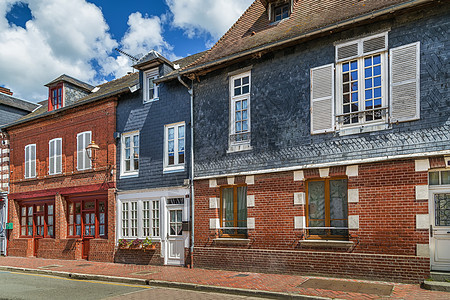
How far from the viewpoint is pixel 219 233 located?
12688 mm

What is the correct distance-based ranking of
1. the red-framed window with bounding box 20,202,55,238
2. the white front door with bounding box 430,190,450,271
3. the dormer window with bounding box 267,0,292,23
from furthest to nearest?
the red-framed window with bounding box 20,202,55,238 < the dormer window with bounding box 267,0,292,23 < the white front door with bounding box 430,190,450,271

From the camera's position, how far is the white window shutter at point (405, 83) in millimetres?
9273

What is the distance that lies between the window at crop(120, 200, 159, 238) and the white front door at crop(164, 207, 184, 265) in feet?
2.16

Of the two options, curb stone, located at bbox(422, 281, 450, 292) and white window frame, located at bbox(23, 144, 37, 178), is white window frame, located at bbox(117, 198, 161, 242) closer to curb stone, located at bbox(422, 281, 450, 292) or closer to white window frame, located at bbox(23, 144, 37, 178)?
white window frame, located at bbox(23, 144, 37, 178)

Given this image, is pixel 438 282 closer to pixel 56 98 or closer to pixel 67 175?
pixel 67 175

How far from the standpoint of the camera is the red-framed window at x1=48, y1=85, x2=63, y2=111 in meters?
19.2

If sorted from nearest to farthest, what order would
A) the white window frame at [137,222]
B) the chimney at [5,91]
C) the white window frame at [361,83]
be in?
the white window frame at [361,83] → the white window frame at [137,222] → the chimney at [5,91]

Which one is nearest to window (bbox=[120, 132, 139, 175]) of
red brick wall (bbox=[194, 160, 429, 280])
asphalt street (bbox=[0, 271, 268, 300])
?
asphalt street (bbox=[0, 271, 268, 300])

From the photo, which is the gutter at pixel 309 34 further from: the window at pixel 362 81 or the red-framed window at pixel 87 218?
the red-framed window at pixel 87 218

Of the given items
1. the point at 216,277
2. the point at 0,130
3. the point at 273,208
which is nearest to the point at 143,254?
the point at 216,277

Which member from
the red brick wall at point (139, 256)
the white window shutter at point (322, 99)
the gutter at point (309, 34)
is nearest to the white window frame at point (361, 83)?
the white window shutter at point (322, 99)

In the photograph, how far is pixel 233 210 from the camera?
41.2 feet

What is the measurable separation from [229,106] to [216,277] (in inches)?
212

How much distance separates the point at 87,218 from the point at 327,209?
11.3 metres
